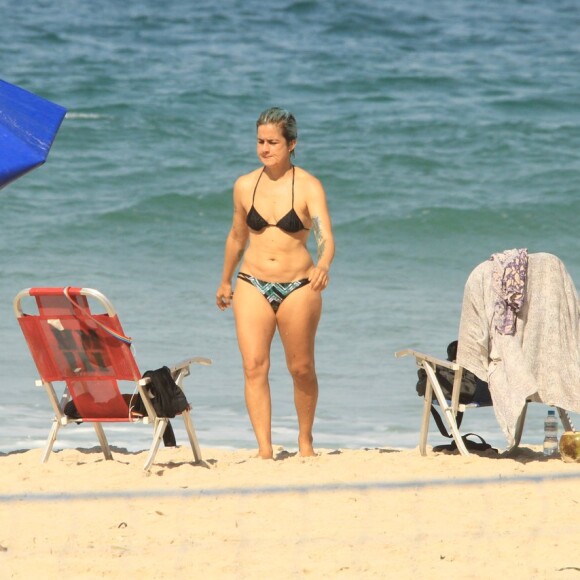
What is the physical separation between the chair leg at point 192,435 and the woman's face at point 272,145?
1.20 m

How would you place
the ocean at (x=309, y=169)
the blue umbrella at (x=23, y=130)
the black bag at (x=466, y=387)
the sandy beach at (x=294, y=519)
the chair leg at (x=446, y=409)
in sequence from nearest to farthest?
the sandy beach at (x=294, y=519) < the blue umbrella at (x=23, y=130) < the chair leg at (x=446, y=409) < the black bag at (x=466, y=387) < the ocean at (x=309, y=169)

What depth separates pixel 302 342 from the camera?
574 centimetres

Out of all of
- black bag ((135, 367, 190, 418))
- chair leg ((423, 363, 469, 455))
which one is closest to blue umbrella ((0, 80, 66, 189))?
black bag ((135, 367, 190, 418))

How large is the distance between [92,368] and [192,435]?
0.54m

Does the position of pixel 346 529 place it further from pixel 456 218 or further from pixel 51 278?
pixel 456 218

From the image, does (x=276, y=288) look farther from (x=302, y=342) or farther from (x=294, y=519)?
(x=294, y=519)

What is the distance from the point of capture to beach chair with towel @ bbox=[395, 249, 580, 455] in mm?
5737

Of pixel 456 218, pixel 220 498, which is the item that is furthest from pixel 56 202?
pixel 220 498

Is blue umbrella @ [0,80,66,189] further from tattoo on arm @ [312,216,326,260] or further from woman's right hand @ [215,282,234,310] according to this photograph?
tattoo on arm @ [312,216,326,260]

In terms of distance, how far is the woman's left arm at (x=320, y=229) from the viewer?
5.49 m

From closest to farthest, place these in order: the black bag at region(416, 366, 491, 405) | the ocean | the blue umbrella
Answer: the blue umbrella → the black bag at region(416, 366, 491, 405) → the ocean

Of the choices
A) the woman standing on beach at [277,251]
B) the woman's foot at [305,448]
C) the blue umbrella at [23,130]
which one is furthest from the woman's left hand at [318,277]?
the blue umbrella at [23,130]

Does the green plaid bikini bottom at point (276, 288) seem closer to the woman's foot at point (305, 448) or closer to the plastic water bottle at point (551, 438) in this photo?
the woman's foot at point (305, 448)

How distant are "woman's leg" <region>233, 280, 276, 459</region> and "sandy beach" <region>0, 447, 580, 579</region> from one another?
0.20m
